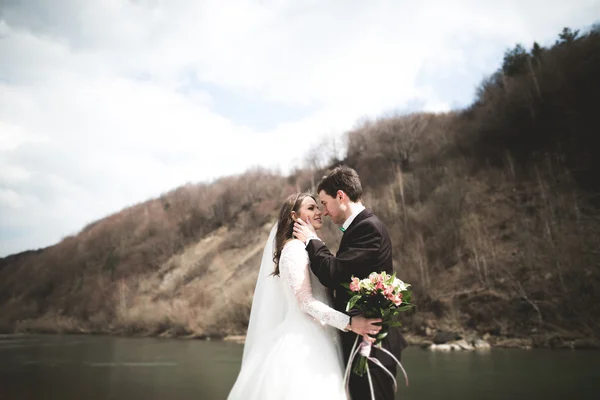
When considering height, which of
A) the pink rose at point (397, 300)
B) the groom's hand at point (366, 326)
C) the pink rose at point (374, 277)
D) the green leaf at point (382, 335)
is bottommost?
the green leaf at point (382, 335)

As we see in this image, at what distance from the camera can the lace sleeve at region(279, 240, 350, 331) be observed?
9.68 feet

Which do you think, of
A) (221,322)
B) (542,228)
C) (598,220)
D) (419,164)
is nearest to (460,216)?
(542,228)

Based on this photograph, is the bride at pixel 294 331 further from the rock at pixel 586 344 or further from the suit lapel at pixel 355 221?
the rock at pixel 586 344

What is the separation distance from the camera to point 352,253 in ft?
9.55

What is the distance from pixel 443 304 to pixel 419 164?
15.5 m

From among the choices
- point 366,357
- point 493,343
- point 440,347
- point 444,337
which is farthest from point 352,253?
point 444,337

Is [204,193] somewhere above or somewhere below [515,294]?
above

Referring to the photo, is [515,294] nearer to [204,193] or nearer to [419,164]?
[419,164]

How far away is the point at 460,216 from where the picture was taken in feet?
78.3

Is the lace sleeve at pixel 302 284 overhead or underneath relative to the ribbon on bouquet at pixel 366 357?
overhead

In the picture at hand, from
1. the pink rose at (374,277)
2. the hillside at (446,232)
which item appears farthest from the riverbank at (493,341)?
the pink rose at (374,277)

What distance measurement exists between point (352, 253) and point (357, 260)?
0.06 meters

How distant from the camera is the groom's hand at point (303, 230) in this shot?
3.27 metres

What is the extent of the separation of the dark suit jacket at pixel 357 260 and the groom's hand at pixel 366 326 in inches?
5.1
